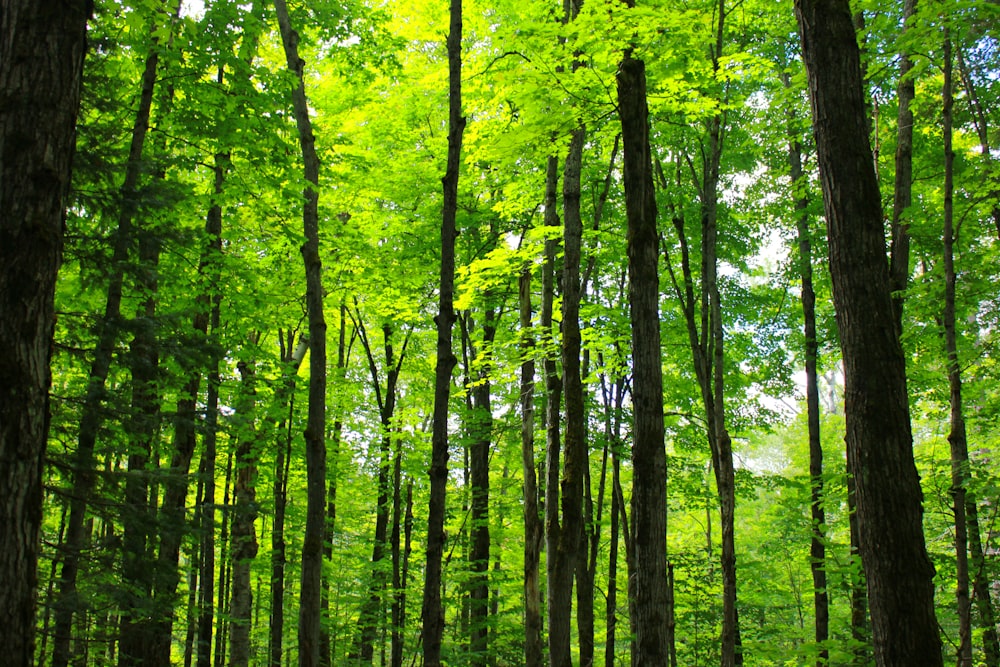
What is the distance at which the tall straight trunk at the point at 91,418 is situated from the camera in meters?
5.82

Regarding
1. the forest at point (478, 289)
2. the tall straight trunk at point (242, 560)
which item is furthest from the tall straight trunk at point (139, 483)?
the tall straight trunk at point (242, 560)

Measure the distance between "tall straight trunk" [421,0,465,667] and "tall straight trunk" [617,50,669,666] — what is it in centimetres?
183

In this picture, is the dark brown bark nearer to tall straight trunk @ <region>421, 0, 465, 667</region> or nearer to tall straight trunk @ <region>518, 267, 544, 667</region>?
tall straight trunk @ <region>518, 267, 544, 667</region>

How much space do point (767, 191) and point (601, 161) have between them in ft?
13.5

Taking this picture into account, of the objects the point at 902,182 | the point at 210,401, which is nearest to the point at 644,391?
the point at 902,182

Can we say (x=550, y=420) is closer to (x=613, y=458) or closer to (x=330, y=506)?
(x=613, y=458)

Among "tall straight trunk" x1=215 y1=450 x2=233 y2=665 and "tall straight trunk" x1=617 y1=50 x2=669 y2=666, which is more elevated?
Answer: "tall straight trunk" x1=617 y1=50 x2=669 y2=666

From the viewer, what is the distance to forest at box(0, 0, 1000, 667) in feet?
14.2

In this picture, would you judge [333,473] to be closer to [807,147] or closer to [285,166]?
[285,166]

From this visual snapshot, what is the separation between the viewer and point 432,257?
1492cm

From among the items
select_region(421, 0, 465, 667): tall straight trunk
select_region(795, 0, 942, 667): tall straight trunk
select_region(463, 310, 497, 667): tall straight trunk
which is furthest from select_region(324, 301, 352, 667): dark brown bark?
select_region(795, 0, 942, 667): tall straight trunk

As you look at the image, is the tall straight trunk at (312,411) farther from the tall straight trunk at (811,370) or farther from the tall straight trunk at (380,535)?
the tall straight trunk at (811,370)

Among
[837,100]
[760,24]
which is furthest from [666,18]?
[760,24]

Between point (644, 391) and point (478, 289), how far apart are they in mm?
5203
